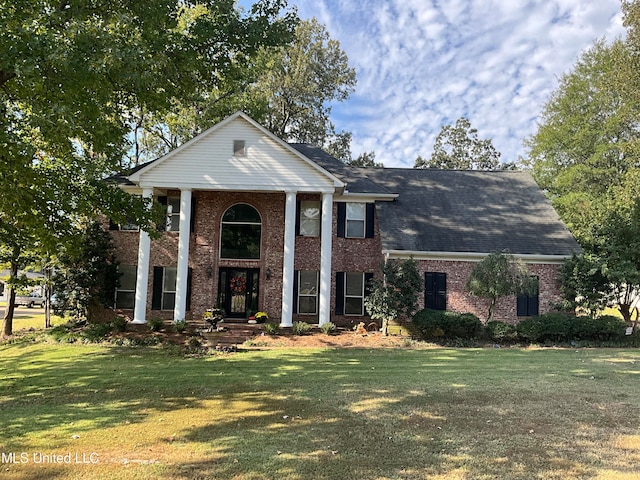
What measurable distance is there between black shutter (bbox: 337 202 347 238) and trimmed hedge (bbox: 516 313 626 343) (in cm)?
810

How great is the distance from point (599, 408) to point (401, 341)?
8.06 m

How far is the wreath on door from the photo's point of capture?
63.2 ft

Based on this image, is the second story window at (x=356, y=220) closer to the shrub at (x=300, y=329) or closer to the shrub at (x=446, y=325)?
the shrub at (x=300, y=329)

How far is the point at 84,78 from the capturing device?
8.34 meters

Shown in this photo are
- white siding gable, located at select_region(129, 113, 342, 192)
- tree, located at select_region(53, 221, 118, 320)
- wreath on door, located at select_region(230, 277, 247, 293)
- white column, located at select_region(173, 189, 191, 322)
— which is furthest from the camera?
wreath on door, located at select_region(230, 277, 247, 293)

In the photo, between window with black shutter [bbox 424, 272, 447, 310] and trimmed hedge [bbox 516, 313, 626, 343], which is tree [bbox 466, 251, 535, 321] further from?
window with black shutter [bbox 424, 272, 447, 310]

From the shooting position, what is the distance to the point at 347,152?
129 ft

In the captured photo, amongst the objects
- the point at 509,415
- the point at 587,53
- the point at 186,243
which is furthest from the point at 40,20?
the point at 587,53

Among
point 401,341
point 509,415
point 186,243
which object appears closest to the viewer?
point 509,415

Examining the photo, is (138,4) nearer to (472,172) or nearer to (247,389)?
(247,389)

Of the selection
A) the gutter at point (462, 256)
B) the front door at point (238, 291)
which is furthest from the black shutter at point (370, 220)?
the front door at point (238, 291)

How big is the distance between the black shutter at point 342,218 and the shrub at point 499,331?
7.21m

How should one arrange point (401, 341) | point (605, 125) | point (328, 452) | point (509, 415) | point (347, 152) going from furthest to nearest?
point (347, 152) < point (605, 125) < point (401, 341) < point (509, 415) < point (328, 452)

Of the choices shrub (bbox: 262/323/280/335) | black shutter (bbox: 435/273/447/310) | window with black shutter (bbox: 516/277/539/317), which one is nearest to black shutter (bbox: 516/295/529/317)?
window with black shutter (bbox: 516/277/539/317)
